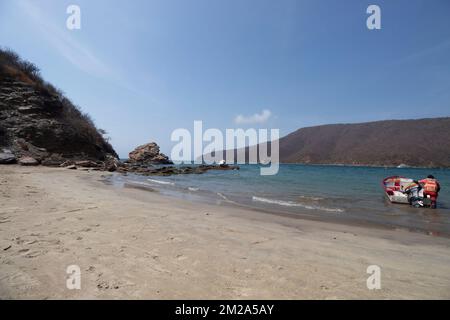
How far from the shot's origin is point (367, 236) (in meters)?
6.48

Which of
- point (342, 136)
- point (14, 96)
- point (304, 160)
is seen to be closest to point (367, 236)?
point (14, 96)

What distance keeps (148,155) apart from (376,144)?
124m

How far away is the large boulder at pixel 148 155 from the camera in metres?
79.1

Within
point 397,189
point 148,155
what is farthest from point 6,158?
point 148,155

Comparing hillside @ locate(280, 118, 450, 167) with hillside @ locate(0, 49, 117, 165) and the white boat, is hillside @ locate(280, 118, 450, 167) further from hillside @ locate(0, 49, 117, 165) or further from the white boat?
hillside @ locate(0, 49, 117, 165)

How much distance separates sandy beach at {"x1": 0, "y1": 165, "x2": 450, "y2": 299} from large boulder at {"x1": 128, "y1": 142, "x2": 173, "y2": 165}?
75.2m

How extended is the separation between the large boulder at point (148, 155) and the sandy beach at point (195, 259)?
7521cm

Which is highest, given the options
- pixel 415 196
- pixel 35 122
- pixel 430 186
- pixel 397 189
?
pixel 35 122

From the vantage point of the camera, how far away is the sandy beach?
2.77 meters

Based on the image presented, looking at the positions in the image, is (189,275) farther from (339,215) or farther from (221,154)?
(221,154)

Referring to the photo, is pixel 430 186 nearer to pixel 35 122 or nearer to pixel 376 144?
pixel 35 122

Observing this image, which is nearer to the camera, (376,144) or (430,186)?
(430,186)

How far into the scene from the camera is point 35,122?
2675 centimetres

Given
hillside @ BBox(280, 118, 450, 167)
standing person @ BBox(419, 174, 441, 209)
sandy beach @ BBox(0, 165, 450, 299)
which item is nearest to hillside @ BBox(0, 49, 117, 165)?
sandy beach @ BBox(0, 165, 450, 299)
